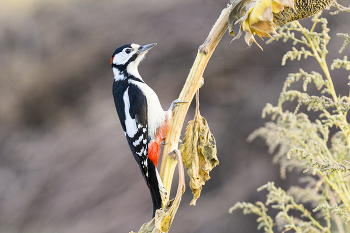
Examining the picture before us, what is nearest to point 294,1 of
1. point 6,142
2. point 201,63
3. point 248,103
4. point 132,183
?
point 201,63

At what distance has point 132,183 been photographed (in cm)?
138

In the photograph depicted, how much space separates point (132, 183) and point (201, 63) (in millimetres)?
1124

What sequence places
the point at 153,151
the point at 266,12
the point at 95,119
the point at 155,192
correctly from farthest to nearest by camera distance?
the point at 95,119, the point at 153,151, the point at 155,192, the point at 266,12

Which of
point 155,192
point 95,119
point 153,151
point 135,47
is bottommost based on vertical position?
point 155,192

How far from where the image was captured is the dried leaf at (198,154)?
0.41 m

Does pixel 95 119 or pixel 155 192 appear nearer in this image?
pixel 155 192

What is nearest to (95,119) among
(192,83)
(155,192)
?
(155,192)

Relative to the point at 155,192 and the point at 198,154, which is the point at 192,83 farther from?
the point at 155,192

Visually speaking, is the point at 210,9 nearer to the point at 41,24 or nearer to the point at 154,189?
the point at 41,24

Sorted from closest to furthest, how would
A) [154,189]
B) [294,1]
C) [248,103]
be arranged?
1. [294,1]
2. [154,189]
3. [248,103]

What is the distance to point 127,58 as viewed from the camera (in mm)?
678

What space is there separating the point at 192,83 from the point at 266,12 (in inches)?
5.1

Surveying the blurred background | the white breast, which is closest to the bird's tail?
the white breast

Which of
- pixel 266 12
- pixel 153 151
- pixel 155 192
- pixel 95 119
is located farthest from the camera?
pixel 95 119
